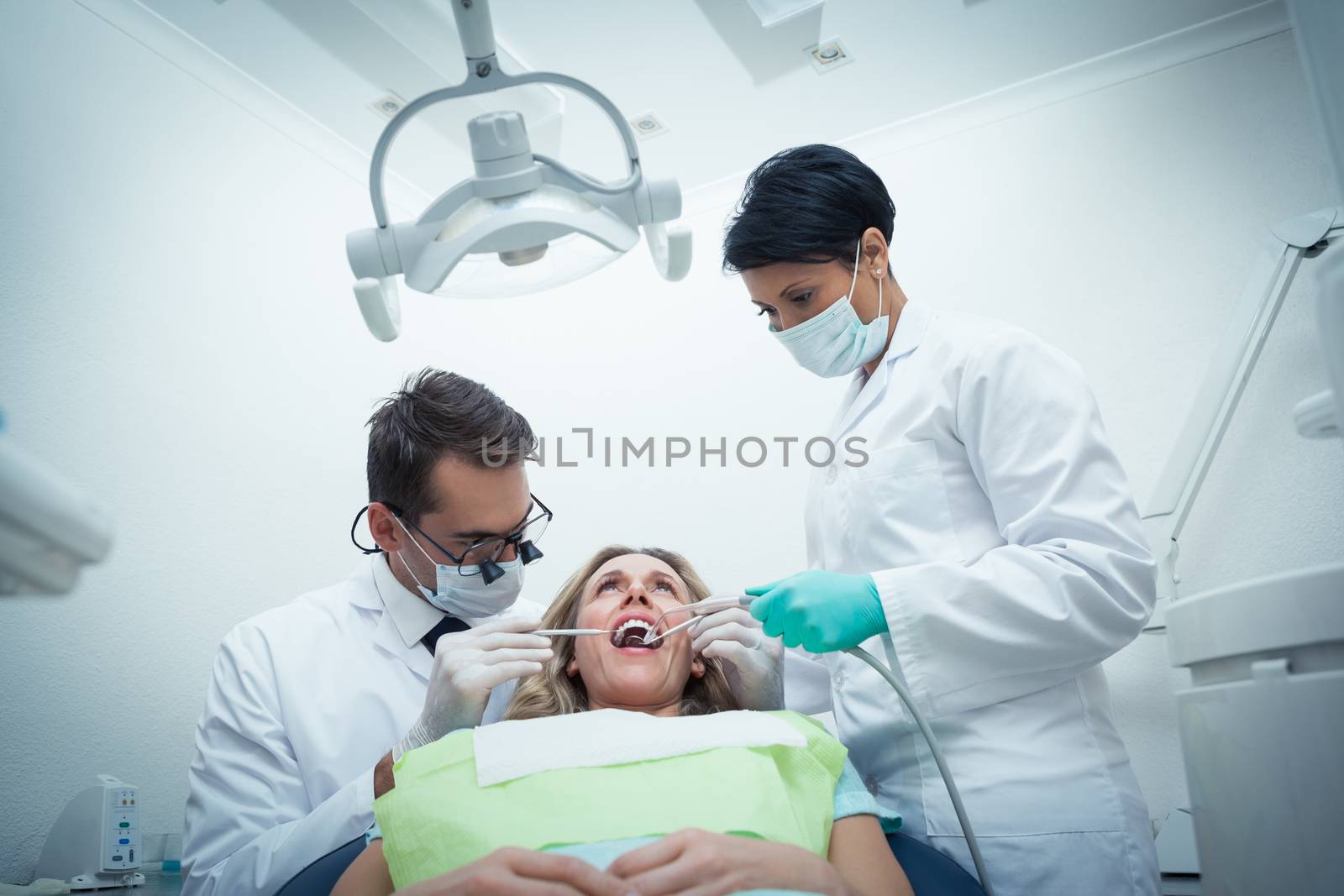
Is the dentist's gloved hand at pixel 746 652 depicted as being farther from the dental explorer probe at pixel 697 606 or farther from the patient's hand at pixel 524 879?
the patient's hand at pixel 524 879

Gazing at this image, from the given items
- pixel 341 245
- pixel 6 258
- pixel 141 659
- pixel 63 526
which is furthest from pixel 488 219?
pixel 341 245

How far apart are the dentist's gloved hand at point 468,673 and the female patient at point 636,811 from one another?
0.11 meters

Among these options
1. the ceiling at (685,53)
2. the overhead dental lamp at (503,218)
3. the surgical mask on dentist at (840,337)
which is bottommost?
the surgical mask on dentist at (840,337)

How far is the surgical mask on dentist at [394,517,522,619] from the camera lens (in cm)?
183

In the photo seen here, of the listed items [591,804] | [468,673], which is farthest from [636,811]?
[468,673]

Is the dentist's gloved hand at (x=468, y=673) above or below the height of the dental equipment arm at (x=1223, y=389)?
below

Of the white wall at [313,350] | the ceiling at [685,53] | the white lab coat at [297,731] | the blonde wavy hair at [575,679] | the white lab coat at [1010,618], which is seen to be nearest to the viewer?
the white lab coat at [1010,618]

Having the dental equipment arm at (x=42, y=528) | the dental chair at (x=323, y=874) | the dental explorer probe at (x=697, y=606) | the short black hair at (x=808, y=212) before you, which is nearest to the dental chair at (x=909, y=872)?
the dental chair at (x=323, y=874)

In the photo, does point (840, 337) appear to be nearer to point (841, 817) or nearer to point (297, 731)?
point (841, 817)

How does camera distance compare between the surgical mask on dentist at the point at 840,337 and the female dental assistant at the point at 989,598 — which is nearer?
the female dental assistant at the point at 989,598

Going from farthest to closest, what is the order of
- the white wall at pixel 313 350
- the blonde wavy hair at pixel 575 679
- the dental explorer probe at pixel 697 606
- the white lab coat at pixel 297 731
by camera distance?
the white wall at pixel 313 350 < the blonde wavy hair at pixel 575 679 < the dental explorer probe at pixel 697 606 < the white lab coat at pixel 297 731

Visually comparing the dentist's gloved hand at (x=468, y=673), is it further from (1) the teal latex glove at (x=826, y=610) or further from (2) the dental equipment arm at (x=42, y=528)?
(2) the dental equipment arm at (x=42, y=528)

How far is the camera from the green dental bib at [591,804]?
116cm

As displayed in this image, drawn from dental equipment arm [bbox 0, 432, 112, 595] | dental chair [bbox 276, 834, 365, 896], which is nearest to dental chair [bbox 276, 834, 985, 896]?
dental chair [bbox 276, 834, 365, 896]
